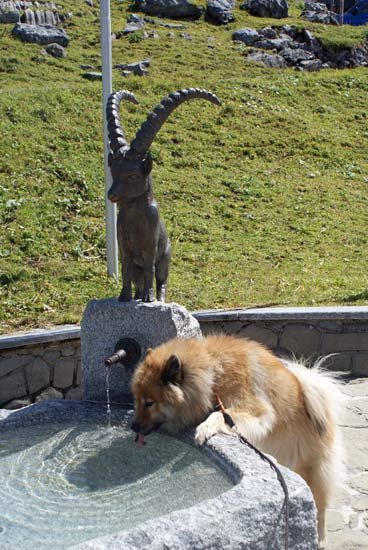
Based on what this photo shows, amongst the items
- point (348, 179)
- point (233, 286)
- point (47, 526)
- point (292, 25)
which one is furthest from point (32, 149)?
point (292, 25)

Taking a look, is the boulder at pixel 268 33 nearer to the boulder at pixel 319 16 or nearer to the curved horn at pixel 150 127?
the boulder at pixel 319 16

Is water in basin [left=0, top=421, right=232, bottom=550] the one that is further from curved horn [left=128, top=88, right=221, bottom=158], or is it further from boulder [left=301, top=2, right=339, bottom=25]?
boulder [left=301, top=2, right=339, bottom=25]

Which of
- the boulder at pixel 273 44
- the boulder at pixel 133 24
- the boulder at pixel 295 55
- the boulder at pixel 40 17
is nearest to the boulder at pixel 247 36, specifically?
the boulder at pixel 273 44

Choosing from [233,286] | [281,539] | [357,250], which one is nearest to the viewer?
[281,539]

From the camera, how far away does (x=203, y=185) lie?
500 inches

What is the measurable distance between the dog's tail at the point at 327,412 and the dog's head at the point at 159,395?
32.2 inches

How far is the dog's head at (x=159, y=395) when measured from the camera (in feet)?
13.6

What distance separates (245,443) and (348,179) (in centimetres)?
1094

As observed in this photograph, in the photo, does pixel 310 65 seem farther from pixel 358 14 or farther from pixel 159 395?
pixel 159 395

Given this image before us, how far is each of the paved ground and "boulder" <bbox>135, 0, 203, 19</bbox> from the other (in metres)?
21.8

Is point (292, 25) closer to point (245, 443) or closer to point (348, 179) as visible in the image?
point (348, 179)

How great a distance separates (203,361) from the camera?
4285 mm

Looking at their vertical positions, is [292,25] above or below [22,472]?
above

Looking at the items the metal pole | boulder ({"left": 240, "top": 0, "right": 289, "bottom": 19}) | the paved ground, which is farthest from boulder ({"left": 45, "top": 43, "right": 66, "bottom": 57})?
the paved ground
